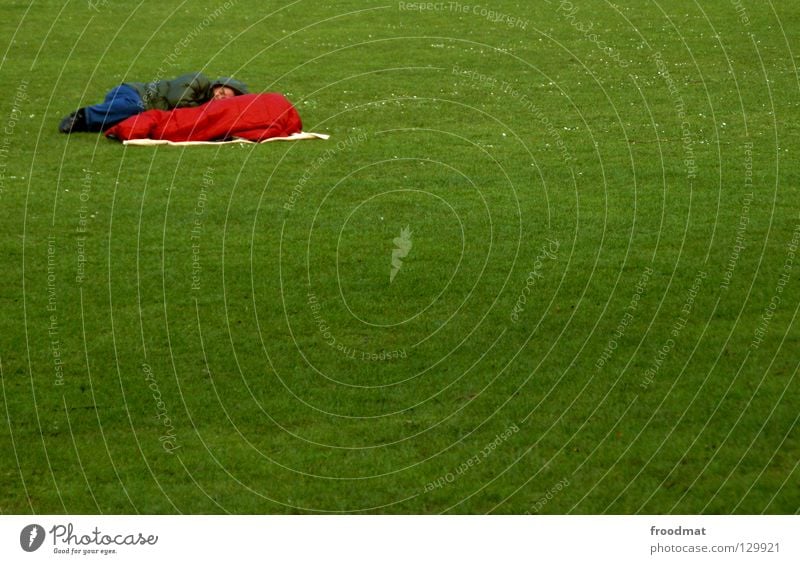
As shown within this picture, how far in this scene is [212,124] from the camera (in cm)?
1739

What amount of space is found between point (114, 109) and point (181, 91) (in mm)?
1293

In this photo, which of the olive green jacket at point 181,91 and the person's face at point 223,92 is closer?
the person's face at point 223,92

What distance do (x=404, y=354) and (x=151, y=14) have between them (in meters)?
20.0

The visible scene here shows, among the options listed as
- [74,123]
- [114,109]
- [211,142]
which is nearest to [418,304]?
[211,142]

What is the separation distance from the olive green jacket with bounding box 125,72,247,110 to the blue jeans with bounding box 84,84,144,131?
0.21 meters

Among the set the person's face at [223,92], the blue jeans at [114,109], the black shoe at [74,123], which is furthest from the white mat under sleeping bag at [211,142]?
the person's face at [223,92]

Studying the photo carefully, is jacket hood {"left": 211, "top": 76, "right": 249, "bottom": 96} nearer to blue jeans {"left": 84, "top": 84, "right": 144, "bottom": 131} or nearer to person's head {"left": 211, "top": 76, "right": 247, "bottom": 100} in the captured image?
person's head {"left": 211, "top": 76, "right": 247, "bottom": 100}

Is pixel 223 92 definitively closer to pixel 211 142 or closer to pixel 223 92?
pixel 223 92

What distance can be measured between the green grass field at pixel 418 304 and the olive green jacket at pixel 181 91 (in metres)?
1.37

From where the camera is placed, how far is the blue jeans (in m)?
17.7

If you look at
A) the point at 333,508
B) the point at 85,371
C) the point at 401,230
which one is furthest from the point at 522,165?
the point at 333,508

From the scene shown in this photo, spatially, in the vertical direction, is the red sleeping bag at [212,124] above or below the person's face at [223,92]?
below

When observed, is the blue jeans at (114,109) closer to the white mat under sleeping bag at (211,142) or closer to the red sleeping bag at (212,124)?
the red sleeping bag at (212,124)

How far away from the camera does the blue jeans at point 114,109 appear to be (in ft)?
58.1
